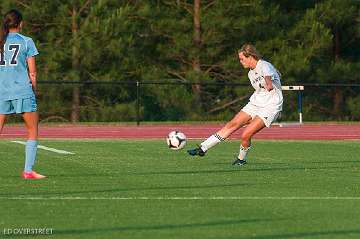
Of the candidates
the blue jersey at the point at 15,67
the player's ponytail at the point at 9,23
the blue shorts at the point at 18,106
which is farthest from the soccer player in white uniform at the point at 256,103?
the player's ponytail at the point at 9,23

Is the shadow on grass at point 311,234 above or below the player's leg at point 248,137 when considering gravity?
below

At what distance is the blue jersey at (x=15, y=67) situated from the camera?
49.1ft

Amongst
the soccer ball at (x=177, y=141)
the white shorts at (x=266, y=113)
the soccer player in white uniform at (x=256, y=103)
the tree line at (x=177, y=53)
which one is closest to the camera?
the soccer player in white uniform at (x=256, y=103)

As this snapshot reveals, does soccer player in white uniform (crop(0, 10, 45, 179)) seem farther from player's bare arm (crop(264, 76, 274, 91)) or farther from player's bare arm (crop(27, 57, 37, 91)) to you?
player's bare arm (crop(264, 76, 274, 91))

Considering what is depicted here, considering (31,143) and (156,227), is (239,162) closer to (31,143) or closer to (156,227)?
(31,143)

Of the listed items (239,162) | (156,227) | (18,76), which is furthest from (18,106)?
(156,227)

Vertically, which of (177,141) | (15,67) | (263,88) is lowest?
(177,141)

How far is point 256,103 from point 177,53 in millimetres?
28536

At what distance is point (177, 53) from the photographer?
47.1 metres

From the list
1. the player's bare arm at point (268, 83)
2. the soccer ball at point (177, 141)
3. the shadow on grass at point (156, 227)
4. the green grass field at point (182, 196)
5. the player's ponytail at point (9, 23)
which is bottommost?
the green grass field at point (182, 196)

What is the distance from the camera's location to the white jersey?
18.3 meters

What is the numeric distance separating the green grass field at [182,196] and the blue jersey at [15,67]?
3.44 feet

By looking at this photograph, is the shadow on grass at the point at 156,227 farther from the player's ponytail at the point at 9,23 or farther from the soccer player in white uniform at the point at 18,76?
the player's ponytail at the point at 9,23

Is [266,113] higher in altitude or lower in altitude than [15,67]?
lower
